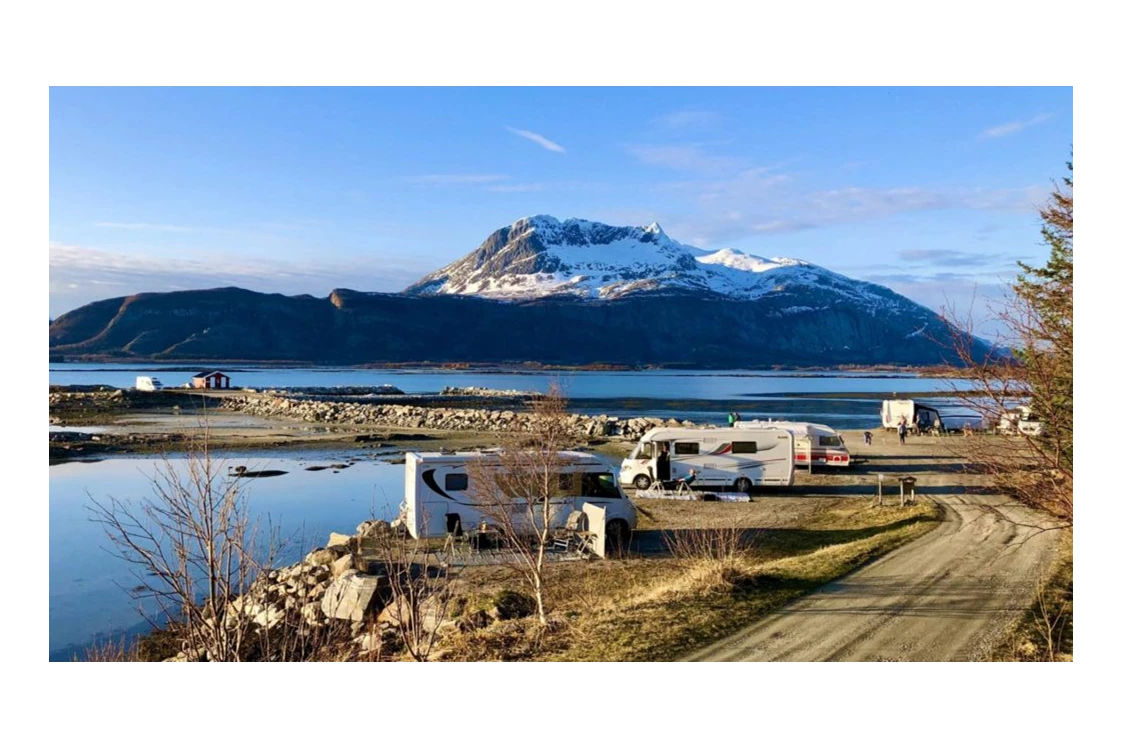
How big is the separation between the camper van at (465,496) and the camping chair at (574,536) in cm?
27

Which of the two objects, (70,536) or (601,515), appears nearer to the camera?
(601,515)

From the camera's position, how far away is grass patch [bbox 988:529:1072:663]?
9430mm

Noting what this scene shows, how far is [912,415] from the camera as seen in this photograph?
154ft

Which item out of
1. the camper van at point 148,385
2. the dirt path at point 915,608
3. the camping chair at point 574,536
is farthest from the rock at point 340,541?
the camper van at point 148,385

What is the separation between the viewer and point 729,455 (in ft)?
83.9

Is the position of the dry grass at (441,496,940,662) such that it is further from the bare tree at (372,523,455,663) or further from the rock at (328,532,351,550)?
the rock at (328,532,351,550)

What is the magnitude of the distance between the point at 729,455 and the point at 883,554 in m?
10.0

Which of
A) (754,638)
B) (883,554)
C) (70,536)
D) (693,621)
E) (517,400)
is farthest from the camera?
(517,400)

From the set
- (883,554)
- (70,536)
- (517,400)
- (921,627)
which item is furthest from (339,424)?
(921,627)

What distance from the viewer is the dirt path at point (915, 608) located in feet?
32.2
